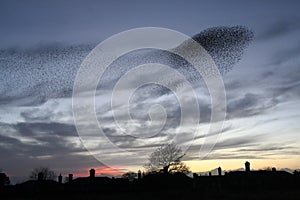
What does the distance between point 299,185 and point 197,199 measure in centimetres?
3497

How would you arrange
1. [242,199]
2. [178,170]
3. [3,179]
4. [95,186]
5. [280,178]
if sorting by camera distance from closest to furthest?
[242,199] → [280,178] → [95,186] → [3,179] → [178,170]

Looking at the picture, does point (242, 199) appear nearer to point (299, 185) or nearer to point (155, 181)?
point (299, 185)

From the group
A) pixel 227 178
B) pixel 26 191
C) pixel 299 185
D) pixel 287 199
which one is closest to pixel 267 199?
pixel 287 199

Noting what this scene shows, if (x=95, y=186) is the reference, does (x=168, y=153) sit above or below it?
above

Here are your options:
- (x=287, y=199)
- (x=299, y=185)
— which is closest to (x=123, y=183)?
(x=299, y=185)

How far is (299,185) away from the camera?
66.4 m

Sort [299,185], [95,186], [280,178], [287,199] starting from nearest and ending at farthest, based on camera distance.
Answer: [287,199] → [299,185] → [280,178] → [95,186]

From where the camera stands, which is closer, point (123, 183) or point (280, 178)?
point (280, 178)

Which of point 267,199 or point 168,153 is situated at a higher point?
point 168,153

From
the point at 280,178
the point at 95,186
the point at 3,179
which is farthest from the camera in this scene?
the point at 3,179

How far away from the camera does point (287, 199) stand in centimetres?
3469

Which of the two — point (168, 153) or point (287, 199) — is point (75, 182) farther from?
point (287, 199)

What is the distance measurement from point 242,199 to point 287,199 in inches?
206

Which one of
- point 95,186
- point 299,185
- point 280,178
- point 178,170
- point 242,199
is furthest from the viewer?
point 178,170
